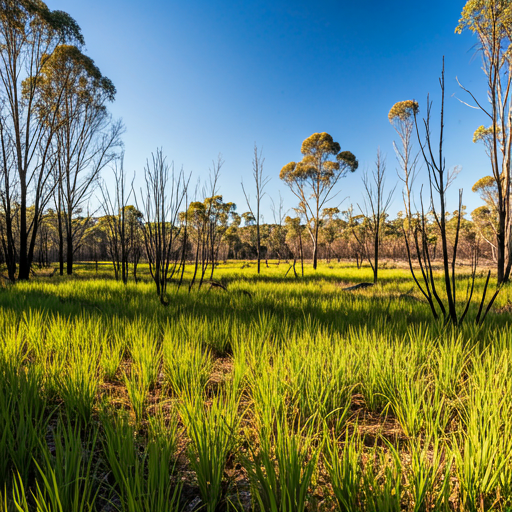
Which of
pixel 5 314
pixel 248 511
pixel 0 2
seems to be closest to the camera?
pixel 248 511

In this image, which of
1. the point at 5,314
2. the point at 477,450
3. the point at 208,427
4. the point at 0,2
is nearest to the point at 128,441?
the point at 208,427

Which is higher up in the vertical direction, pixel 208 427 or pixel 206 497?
pixel 208 427

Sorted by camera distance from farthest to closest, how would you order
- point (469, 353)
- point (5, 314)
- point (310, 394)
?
1. point (5, 314)
2. point (469, 353)
3. point (310, 394)

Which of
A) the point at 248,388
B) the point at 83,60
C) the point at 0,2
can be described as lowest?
the point at 248,388

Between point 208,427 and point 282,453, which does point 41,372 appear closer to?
point 208,427

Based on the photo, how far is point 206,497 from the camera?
89 centimetres

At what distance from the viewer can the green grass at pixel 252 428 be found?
826 millimetres

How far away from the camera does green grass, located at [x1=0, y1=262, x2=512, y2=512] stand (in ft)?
2.71

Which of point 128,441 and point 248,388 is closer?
point 128,441

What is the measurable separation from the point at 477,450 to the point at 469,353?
1.35 m

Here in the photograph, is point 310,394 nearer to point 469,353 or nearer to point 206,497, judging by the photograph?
point 206,497

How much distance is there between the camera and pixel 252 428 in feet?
4.19

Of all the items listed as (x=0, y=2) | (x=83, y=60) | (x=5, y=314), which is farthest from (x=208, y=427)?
(x=83, y=60)

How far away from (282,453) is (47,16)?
40.0 feet
